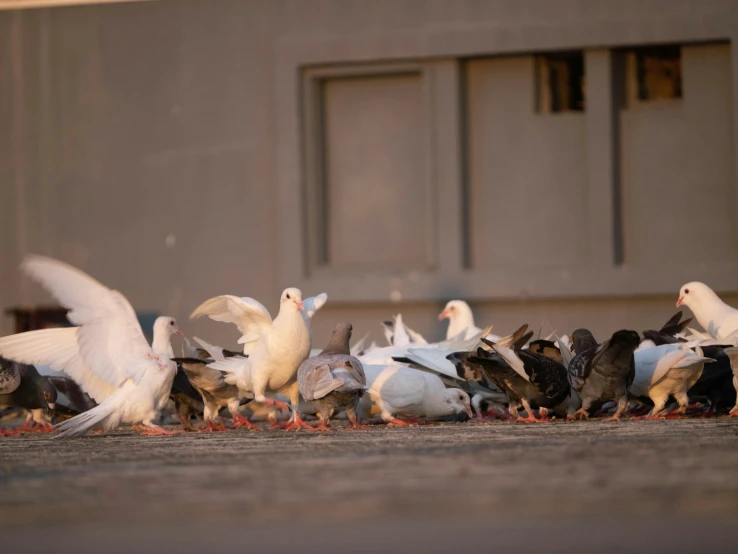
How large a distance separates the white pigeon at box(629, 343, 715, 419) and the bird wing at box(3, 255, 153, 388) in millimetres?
2882

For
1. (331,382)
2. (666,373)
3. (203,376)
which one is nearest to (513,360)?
(666,373)

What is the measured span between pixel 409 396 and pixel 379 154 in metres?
4.56

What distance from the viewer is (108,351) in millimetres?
7016

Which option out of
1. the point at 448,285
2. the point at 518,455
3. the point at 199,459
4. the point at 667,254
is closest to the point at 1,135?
the point at 448,285

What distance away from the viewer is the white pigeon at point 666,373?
6652 millimetres

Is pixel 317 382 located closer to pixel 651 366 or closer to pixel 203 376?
pixel 203 376

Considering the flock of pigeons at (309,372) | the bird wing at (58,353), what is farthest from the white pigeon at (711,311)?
the bird wing at (58,353)

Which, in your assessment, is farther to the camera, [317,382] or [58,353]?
[58,353]

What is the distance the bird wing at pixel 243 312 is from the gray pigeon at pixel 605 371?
1.84m

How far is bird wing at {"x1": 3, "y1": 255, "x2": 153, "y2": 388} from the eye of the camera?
698 centimetres

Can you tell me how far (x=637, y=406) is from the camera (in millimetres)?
8117

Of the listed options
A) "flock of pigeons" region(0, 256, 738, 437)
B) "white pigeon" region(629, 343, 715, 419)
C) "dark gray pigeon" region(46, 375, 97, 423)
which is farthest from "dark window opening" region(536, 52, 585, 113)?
"dark gray pigeon" region(46, 375, 97, 423)

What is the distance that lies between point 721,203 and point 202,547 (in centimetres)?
861

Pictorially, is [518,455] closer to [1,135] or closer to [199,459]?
[199,459]
